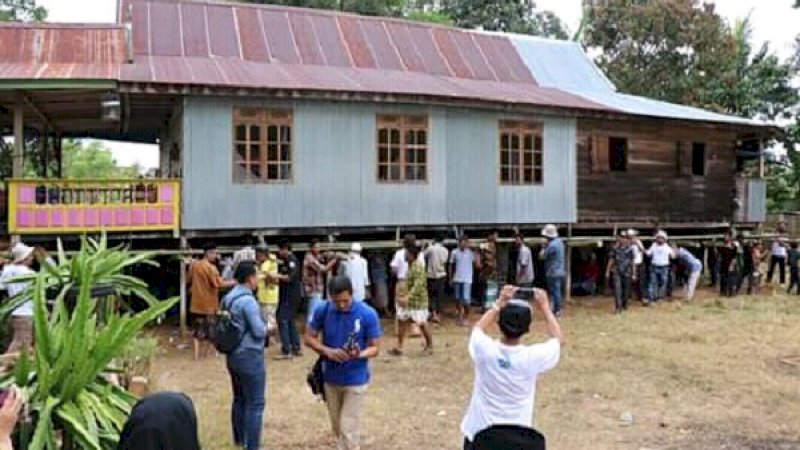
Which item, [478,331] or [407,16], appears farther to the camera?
[407,16]

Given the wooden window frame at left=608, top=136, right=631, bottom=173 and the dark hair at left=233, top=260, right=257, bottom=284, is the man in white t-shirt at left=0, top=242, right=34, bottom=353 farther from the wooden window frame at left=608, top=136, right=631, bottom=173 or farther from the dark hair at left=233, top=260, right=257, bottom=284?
the wooden window frame at left=608, top=136, right=631, bottom=173

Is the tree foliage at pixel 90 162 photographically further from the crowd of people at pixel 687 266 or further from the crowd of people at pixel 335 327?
the crowd of people at pixel 335 327

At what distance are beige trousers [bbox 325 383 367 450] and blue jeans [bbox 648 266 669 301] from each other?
12.8m

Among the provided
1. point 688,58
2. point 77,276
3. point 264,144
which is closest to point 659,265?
point 264,144

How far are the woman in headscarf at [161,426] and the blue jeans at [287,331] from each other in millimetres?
9128

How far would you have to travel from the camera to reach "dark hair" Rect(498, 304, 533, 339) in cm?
423

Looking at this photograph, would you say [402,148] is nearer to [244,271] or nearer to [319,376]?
[244,271]

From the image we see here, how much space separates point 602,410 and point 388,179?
7749 mm

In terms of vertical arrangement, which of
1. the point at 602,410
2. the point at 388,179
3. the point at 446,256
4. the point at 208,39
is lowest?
the point at 602,410

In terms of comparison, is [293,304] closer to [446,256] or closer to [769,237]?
[446,256]

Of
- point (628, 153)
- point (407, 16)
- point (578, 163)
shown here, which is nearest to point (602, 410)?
point (578, 163)

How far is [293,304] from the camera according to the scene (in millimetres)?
12430

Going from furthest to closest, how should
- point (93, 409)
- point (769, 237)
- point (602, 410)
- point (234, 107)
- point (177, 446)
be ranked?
1. point (769, 237)
2. point (234, 107)
3. point (602, 410)
4. point (93, 409)
5. point (177, 446)

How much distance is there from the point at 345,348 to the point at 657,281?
521 inches
